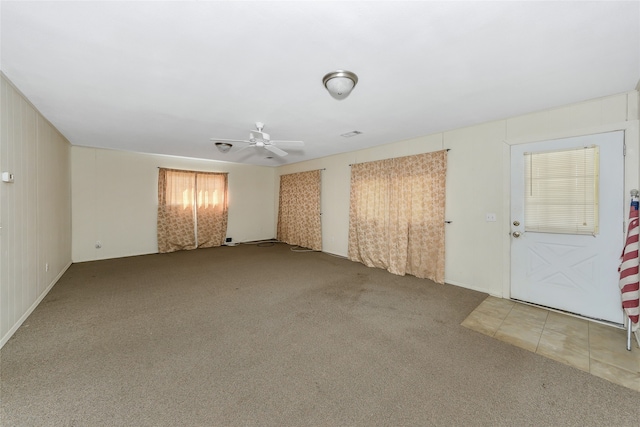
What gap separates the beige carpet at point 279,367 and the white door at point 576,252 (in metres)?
0.72

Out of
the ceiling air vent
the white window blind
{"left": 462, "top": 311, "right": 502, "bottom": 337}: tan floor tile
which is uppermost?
the ceiling air vent

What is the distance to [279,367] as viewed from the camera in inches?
77.5

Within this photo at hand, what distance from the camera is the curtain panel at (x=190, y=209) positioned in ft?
19.6

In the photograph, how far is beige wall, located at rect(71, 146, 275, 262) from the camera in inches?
199

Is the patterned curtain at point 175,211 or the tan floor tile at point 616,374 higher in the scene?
the patterned curtain at point 175,211

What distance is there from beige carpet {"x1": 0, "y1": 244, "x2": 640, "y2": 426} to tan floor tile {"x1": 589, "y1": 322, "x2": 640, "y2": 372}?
15.9 inches

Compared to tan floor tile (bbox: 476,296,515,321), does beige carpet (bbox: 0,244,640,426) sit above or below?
below

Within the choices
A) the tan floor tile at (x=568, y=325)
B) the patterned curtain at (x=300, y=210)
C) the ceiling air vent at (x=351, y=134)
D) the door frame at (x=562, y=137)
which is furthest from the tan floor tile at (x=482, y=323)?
the patterned curtain at (x=300, y=210)

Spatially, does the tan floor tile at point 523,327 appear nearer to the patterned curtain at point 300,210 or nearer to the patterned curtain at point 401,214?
the patterned curtain at point 401,214

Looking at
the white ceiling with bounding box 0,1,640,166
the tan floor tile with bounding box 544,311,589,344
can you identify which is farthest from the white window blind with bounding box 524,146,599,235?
the tan floor tile with bounding box 544,311,589,344

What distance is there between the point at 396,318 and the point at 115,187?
246 inches

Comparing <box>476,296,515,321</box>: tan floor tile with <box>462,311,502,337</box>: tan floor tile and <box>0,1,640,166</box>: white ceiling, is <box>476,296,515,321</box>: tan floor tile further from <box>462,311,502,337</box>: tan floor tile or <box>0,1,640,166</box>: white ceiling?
<box>0,1,640,166</box>: white ceiling

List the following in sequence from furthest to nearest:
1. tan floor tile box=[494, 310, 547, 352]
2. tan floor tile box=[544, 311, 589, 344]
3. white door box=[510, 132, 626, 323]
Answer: white door box=[510, 132, 626, 323] → tan floor tile box=[544, 311, 589, 344] → tan floor tile box=[494, 310, 547, 352]

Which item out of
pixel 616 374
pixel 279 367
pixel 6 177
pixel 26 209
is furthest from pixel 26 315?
pixel 616 374
